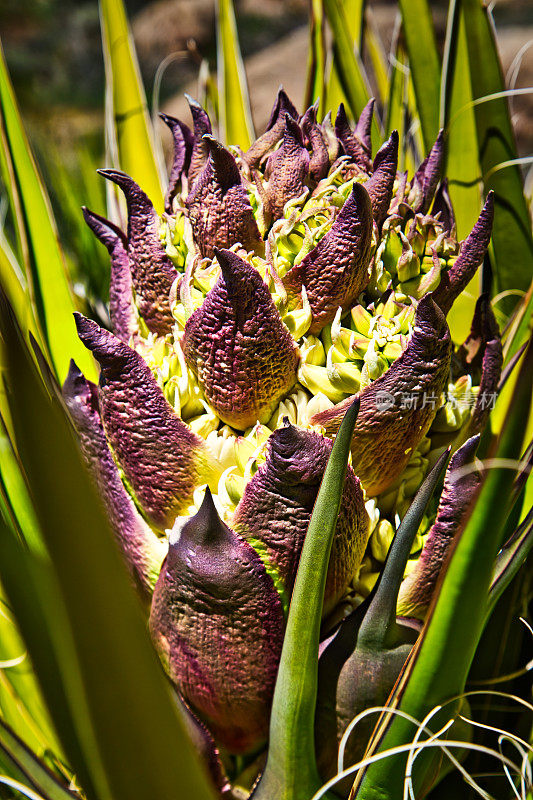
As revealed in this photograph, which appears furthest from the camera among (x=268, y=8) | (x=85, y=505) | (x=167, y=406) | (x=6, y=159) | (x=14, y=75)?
(x=268, y=8)

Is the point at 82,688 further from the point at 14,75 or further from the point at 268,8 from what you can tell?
the point at 268,8

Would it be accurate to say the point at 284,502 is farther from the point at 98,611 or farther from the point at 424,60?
the point at 424,60

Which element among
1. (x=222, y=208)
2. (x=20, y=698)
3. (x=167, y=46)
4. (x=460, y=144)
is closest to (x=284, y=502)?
(x=222, y=208)

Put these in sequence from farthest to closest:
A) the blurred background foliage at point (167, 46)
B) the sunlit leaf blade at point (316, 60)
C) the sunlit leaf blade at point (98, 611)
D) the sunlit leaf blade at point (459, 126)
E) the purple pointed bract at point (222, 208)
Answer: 1. the blurred background foliage at point (167, 46)
2. the sunlit leaf blade at point (316, 60)
3. the sunlit leaf blade at point (459, 126)
4. the purple pointed bract at point (222, 208)
5. the sunlit leaf blade at point (98, 611)

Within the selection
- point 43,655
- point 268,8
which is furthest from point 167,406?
point 268,8

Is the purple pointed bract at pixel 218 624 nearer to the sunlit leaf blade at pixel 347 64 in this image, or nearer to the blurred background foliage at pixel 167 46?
the sunlit leaf blade at pixel 347 64

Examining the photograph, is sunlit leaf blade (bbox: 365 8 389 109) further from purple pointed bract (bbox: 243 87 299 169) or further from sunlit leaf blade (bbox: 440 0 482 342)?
purple pointed bract (bbox: 243 87 299 169)

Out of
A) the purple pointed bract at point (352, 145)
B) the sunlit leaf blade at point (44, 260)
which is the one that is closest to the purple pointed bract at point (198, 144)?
the purple pointed bract at point (352, 145)
